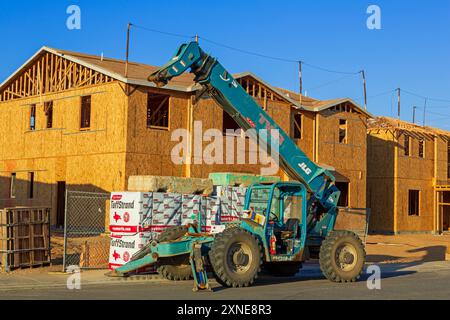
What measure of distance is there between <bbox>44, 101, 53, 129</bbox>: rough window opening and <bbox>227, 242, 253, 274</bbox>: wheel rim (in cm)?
2062

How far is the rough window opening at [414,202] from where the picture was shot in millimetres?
43938

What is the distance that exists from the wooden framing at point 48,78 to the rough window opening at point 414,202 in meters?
24.8

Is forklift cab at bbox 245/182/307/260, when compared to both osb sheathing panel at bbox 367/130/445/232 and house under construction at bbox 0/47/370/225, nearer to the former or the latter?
house under construction at bbox 0/47/370/225

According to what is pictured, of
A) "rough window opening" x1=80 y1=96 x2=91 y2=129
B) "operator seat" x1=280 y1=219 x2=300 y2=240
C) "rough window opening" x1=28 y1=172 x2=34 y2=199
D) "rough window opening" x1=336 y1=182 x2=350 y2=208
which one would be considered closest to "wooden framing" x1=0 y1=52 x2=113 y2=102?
"rough window opening" x1=80 y1=96 x2=91 y2=129

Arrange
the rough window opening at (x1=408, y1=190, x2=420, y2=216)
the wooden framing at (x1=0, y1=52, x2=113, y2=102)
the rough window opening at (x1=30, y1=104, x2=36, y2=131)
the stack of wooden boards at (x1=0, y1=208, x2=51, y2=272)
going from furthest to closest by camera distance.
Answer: the rough window opening at (x1=408, y1=190, x2=420, y2=216) → the rough window opening at (x1=30, y1=104, x2=36, y2=131) → the wooden framing at (x1=0, y1=52, x2=113, y2=102) → the stack of wooden boards at (x1=0, y1=208, x2=51, y2=272)

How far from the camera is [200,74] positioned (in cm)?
1480

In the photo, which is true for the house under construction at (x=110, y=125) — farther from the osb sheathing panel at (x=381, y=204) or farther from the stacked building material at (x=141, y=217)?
the stacked building material at (x=141, y=217)

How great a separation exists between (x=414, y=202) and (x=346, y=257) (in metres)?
30.6

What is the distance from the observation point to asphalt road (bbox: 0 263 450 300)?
1215cm

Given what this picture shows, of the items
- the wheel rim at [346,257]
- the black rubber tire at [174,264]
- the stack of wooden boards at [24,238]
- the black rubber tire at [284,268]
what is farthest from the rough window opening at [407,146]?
the stack of wooden boards at [24,238]

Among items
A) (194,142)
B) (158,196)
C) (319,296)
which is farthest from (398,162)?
(319,296)

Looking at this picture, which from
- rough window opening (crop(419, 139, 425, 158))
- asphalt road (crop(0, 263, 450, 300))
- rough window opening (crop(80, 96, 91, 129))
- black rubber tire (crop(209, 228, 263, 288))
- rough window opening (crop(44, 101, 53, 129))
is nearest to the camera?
asphalt road (crop(0, 263, 450, 300))

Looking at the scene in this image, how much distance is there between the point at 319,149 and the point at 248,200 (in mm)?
20218
